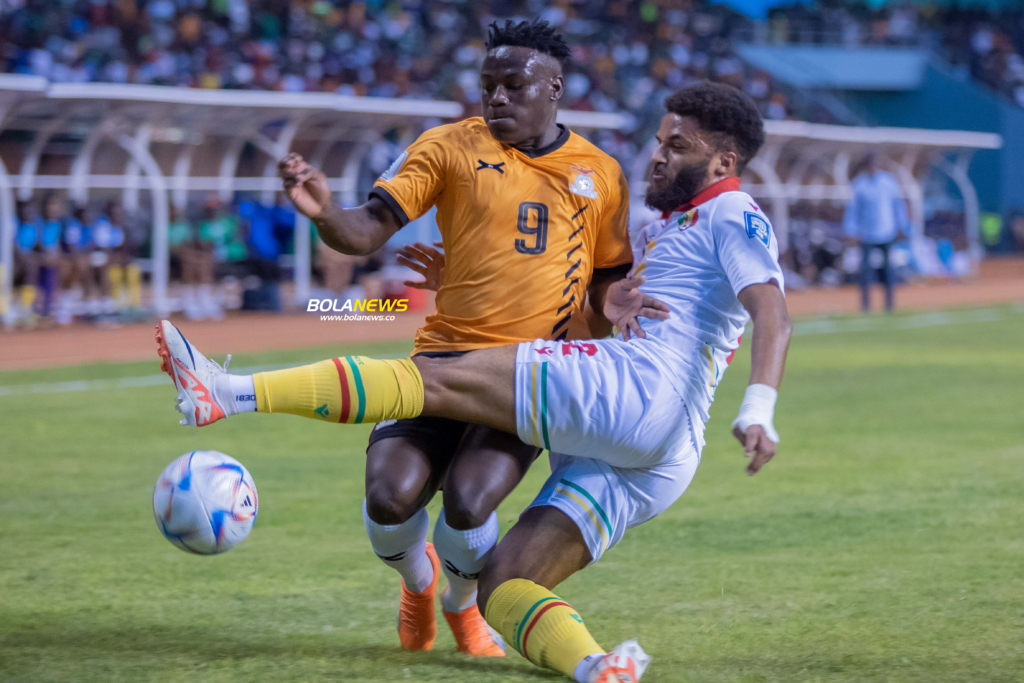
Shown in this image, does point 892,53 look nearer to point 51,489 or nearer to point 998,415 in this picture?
point 998,415

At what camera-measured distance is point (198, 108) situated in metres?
16.0

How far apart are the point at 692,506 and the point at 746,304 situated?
10.1 ft

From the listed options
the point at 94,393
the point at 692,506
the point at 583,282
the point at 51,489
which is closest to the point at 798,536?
the point at 692,506

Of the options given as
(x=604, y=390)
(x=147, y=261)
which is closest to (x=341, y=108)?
(x=147, y=261)

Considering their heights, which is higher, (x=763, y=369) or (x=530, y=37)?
(x=530, y=37)

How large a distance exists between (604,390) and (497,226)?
27.7 inches

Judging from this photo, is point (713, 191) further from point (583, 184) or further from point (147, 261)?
point (147, 261)

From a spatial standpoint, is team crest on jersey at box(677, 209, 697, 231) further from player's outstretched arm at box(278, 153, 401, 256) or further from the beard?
player's outstretched arm at box(278, 153, 401, 256)

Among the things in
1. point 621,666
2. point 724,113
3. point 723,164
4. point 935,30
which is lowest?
point 935,30

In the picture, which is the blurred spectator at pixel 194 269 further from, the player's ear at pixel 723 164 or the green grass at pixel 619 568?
the player's ear at pixel 723 164

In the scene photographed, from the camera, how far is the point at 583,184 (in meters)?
3.86

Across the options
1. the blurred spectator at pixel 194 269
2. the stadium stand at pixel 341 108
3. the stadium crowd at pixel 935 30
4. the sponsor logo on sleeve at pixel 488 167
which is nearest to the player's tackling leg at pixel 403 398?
the sponsor logo on sleeve at pixel 488 167

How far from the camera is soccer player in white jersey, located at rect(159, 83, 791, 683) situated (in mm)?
3312

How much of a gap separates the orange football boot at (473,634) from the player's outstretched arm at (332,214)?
1312 millimetres
